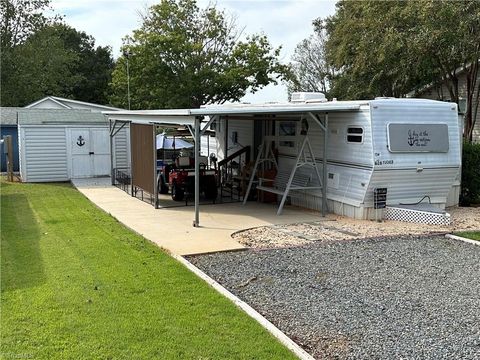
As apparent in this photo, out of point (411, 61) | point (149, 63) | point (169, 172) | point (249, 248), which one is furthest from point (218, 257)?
point (149, 63)

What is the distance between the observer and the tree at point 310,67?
115ft

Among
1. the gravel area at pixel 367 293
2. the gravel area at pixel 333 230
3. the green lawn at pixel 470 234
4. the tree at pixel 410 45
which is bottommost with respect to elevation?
the gravel area at pixel 367 293

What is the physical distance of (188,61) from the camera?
1062 inches

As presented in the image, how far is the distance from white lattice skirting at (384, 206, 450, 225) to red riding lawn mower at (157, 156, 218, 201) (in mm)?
4300

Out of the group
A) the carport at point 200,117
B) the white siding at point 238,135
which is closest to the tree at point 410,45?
the white siding at point 238,135

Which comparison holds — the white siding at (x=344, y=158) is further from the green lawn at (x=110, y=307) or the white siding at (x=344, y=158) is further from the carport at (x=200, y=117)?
the green lawn at (x=110, y=307)

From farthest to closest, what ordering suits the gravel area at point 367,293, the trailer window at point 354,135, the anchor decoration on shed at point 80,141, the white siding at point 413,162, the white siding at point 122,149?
the white siding at point 122,149
the anchor decoration on shed at point 80,141
the trailer window at point 354,135
the white siding at point 413,162
the gravel area at point 367,293

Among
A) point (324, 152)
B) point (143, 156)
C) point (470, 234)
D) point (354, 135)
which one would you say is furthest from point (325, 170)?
point (143, 156)

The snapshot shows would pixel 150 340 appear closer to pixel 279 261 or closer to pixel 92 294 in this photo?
pixel 92 294

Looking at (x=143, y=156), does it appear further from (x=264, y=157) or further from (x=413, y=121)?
(x=413, y=121)

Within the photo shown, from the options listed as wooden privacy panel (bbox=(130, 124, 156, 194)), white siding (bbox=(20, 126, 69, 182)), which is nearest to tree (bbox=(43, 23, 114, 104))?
white siding (bbox=(20, 126, 69, 182))

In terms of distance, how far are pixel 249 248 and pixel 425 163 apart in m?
4.43

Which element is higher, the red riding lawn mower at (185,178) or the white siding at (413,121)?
the white siding at (413,121)

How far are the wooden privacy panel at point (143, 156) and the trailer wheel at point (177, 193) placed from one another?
2.21 ft
